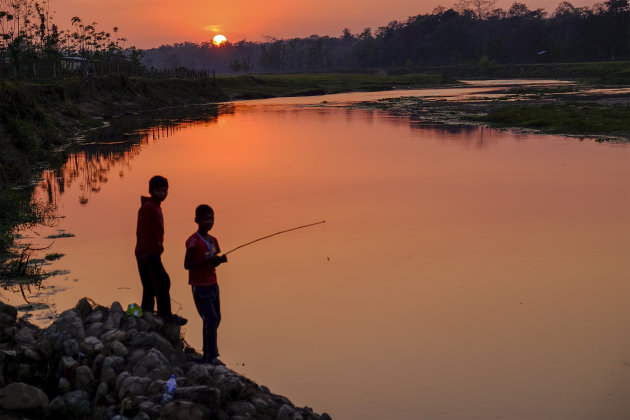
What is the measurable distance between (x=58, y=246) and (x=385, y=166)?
13.7m

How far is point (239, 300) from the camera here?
10.6 metres

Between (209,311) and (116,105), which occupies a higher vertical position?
(116,105)

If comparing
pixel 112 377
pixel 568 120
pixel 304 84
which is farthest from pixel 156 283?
pixel 304 84

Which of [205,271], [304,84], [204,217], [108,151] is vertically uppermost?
[304,84]

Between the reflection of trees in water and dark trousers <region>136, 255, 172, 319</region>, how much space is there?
1167 centimetres

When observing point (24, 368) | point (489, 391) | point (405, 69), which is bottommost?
point (489, 391)

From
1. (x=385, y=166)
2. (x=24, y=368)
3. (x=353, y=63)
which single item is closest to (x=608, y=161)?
(x=385, y=166)

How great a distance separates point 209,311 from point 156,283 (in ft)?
2.86

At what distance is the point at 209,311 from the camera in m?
7.30

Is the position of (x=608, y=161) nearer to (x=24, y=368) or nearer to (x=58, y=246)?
(x=58, y=246)

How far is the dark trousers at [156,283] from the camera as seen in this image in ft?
25.5

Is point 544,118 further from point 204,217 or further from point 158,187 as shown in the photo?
point 204,217

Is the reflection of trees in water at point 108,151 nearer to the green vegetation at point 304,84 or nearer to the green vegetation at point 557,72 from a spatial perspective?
the green vegetation at point 304,84

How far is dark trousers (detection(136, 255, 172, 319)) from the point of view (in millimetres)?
7781
